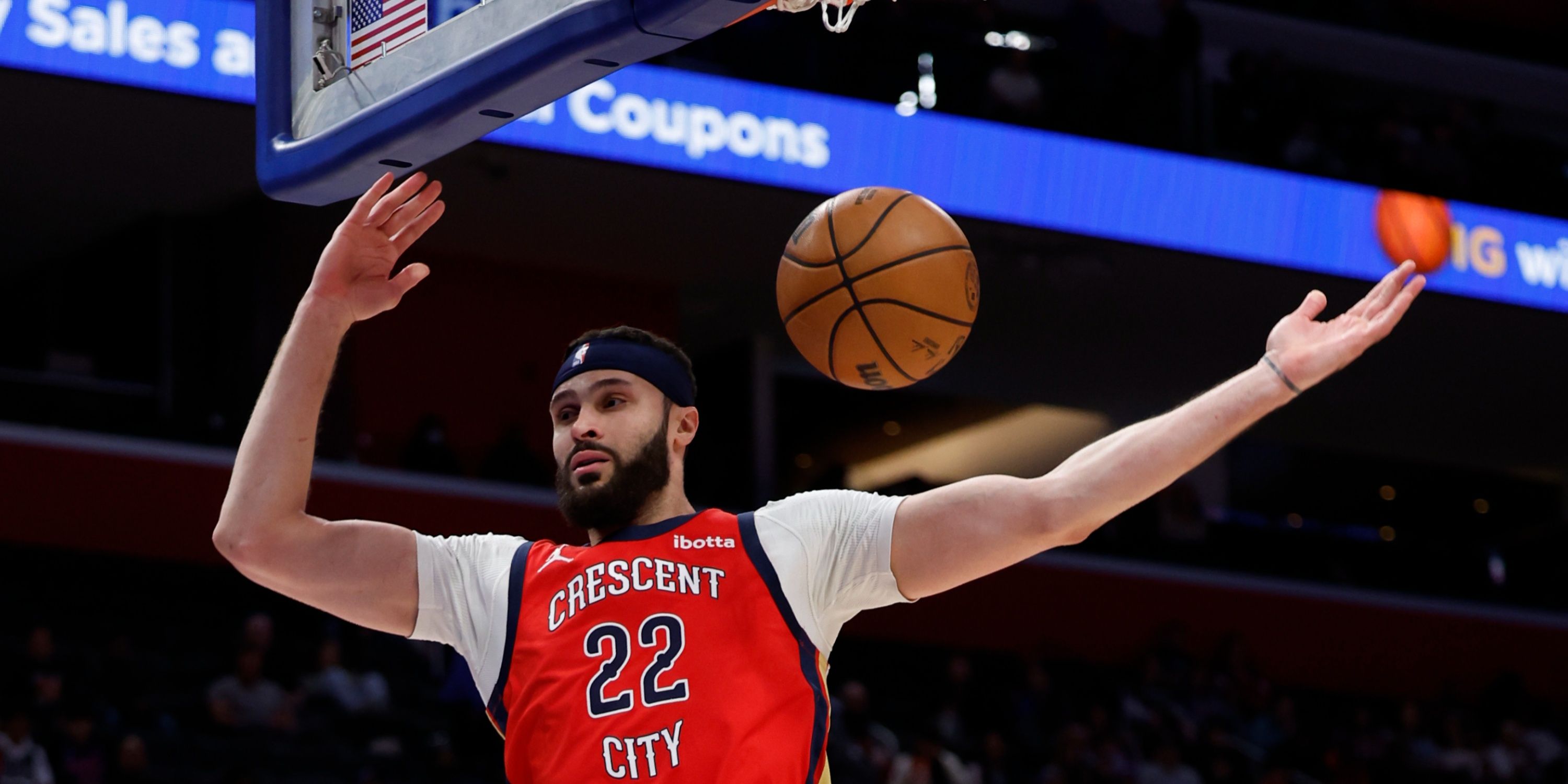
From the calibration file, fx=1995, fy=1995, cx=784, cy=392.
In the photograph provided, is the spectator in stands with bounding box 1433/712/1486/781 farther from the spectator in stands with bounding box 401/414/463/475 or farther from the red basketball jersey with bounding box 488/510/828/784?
the red basketball jersey with bounding box 488/510/828/784

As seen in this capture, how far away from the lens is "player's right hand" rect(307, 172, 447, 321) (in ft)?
12.3

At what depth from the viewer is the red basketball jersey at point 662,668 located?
12.0 feet

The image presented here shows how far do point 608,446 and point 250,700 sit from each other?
27.1 feet

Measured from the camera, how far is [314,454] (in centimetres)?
368

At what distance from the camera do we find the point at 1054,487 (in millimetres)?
3469

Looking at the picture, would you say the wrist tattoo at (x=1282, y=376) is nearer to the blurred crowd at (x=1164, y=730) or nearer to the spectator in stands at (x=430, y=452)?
the blurred crowd at (x=1164, y=730)

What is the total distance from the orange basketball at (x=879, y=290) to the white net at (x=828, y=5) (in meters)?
0.72

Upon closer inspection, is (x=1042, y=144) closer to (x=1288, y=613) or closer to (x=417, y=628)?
(x=1288, y=613)

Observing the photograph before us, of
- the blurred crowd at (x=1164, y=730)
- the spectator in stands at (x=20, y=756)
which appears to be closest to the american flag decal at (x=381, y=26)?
the spectator in stands at (x=20, y=756)

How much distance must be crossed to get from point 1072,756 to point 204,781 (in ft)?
19.5

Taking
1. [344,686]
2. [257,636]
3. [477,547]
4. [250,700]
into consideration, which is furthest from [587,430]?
[344,686]

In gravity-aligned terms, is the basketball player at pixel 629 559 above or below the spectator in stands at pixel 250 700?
above

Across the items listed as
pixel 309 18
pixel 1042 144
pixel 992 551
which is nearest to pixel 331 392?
pixel 1042 144

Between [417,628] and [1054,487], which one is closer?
[1054,487]
